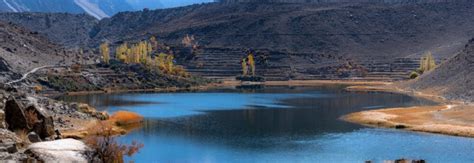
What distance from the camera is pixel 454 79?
459 feet

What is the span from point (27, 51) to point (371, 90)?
91.2 meters

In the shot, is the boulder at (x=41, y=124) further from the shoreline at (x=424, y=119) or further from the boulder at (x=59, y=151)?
the shoreline at (x=424, y=119)

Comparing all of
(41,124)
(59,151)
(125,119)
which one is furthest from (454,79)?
(59,151)

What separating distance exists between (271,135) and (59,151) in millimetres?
52603

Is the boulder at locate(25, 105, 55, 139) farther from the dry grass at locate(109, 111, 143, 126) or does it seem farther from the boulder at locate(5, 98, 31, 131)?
the dry grass at locate(109, 111, 143, 126)

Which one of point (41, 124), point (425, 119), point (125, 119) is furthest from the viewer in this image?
point (425, 119)

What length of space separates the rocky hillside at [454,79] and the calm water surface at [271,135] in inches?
298

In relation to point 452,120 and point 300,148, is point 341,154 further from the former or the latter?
point 452,120

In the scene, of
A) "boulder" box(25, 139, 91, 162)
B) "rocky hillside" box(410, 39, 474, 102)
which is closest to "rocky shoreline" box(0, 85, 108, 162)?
"boulder" box(25, 139, 91, 162)

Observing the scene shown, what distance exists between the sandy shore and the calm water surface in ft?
9.76

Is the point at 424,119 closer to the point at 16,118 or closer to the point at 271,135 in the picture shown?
the point at 271,135

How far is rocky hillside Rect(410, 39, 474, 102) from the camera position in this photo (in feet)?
415

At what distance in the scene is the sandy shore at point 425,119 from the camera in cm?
8039

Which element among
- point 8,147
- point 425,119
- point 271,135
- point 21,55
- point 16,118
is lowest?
point 271,135
